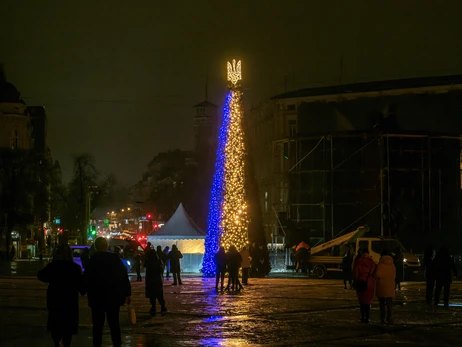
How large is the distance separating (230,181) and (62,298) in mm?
28556

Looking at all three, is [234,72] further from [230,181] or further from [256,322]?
[256,322]

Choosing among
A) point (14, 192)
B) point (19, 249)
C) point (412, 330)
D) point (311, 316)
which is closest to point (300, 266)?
point (311, 316)

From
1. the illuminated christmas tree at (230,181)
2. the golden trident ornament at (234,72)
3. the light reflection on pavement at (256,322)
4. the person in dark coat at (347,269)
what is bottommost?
the light reflection on pavement at (256,322)

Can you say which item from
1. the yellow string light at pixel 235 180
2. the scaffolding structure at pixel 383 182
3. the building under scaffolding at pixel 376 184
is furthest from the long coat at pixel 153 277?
the scaffolding structure at pixel 383 182

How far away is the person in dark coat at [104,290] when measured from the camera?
13.0 metres

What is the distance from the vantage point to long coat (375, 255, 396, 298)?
1850 cm

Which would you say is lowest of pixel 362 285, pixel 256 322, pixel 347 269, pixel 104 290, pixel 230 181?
pixel 256 322

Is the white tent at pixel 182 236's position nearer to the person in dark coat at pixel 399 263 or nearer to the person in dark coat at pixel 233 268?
the person in dark coat at pixel 399 263

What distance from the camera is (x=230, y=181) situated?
40812 millimetres

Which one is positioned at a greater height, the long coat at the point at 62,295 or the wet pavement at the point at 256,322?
the long coat at the point at 62,295

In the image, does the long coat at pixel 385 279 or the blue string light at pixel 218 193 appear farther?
the blue string light at pixel 218 193

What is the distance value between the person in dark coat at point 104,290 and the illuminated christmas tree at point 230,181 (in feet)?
89.1

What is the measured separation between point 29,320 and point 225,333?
4947mm

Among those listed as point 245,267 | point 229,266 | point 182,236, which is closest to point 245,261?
point 245,267
